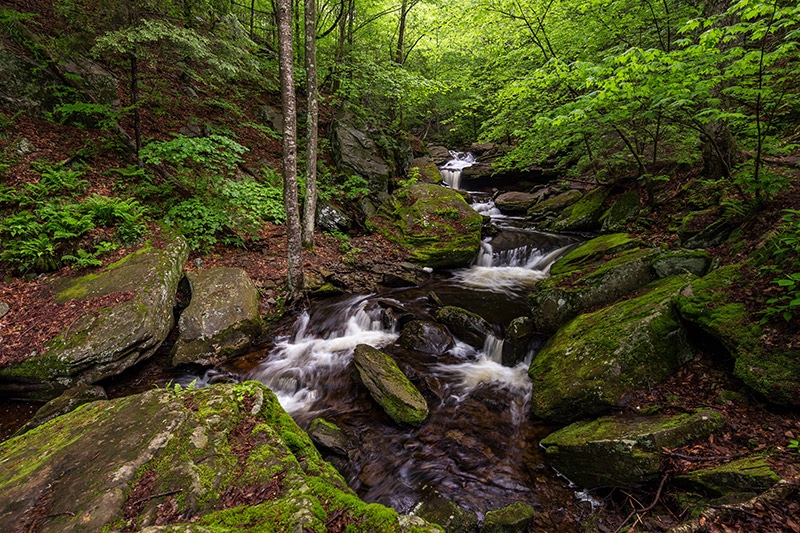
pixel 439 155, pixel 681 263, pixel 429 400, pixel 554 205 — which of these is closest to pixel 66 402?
pixel 429 400

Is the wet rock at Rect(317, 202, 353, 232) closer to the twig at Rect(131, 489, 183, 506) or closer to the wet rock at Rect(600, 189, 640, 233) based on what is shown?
the wet rock at Rect(600, 189, 640, 233)

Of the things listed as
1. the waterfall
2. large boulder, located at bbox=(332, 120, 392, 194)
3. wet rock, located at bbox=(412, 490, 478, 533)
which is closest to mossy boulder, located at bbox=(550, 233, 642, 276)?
wet rock, located at bbox=(412, 490, 478, 533)

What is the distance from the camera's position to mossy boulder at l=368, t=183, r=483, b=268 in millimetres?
11023

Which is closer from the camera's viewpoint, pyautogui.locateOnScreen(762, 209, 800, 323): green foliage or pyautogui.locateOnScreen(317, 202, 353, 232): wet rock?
pyautogui.locateOnScreen(762, 209, 800, 323): green foliage

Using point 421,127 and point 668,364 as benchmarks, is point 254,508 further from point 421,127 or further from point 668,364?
point 421,127

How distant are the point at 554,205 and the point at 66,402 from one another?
1563 cm

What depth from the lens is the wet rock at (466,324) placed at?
724 centimetres

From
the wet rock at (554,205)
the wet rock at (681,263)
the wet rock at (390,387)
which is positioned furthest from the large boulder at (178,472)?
the wet rock at (554,205)

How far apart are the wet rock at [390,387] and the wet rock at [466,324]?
1881mm

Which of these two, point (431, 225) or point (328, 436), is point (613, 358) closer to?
point (328, 436)

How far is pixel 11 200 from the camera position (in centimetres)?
646

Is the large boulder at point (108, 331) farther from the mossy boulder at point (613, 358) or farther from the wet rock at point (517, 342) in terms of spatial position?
the mossy boulder at point (613, 358)

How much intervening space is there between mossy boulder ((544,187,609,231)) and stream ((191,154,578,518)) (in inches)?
118

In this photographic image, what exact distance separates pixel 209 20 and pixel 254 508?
41.2ft
